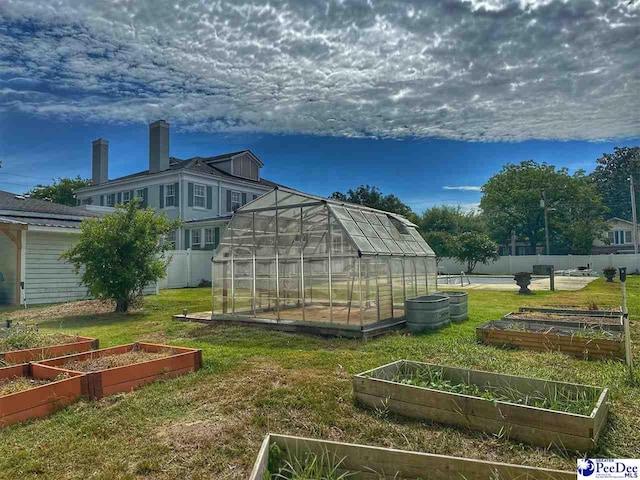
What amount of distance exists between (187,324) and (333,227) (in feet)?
14.7

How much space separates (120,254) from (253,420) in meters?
10.6

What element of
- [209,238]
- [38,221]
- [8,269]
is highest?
[38,221]

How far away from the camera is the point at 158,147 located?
1071 inches

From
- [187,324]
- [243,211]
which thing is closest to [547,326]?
A: [243,211]

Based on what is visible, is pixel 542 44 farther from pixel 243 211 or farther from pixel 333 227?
pixel 243 211

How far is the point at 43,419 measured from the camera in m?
4.70

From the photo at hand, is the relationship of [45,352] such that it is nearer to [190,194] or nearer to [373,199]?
[190,194]

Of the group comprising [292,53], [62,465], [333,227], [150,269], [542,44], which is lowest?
[62,465]

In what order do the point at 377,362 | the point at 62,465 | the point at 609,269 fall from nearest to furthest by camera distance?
1. the point at 62,465
2. the point at 377,362
3. the point at 609,269

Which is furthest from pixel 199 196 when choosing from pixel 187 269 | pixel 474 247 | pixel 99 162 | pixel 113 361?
pixel 113 361

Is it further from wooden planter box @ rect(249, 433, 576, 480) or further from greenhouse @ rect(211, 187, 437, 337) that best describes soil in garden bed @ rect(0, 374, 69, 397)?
greenhouse @ rect(211, 187, 437, 337)

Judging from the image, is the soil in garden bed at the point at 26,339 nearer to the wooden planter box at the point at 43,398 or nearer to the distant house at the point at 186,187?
the wooden planter box at the point at 43,398

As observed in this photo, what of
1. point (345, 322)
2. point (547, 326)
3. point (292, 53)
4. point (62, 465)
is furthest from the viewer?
point (292, 53)

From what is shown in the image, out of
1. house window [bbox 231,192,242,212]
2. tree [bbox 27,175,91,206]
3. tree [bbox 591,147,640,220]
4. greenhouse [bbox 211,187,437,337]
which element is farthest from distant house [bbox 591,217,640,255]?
tree [bbox 27,175,91,206]
